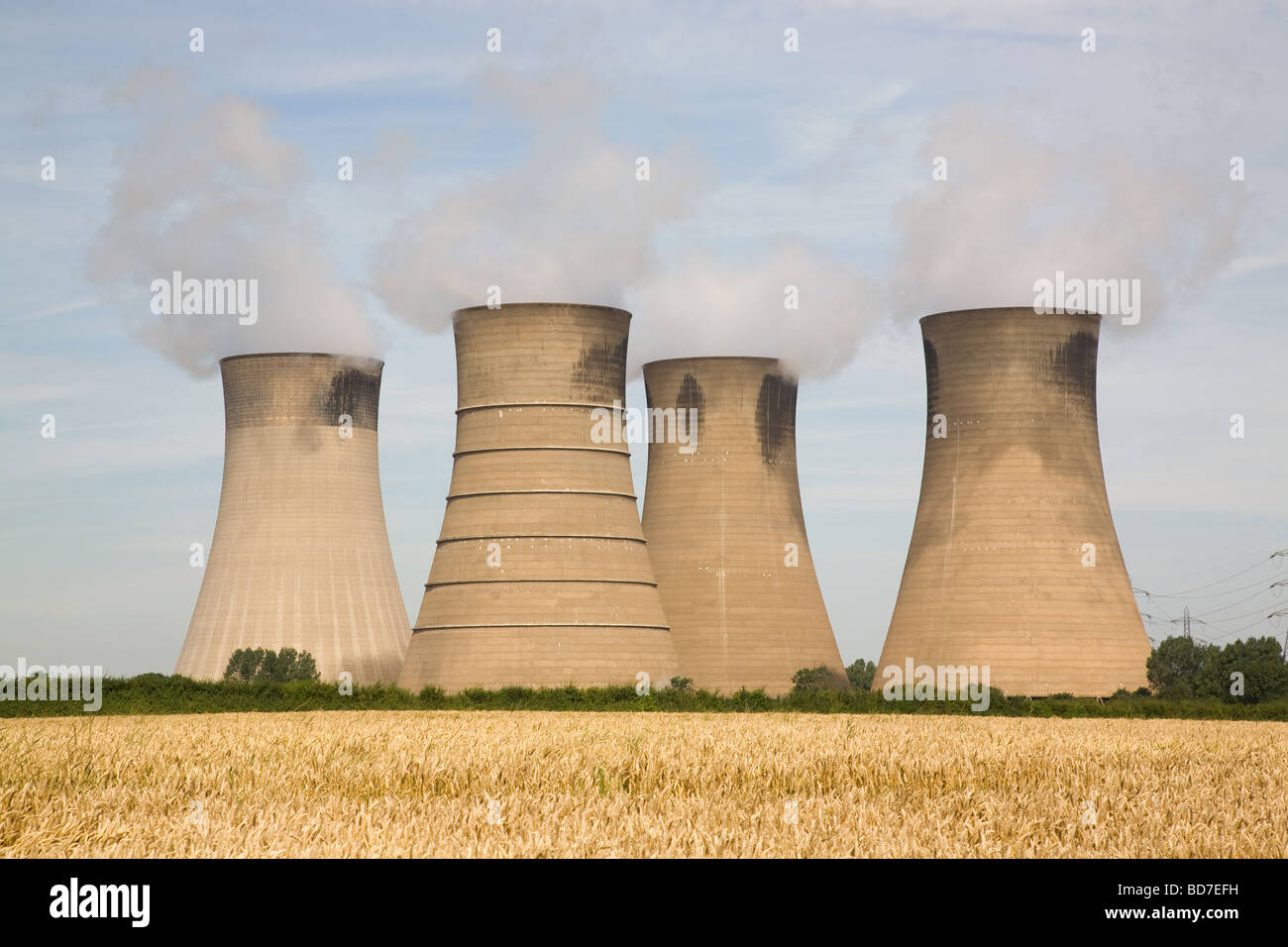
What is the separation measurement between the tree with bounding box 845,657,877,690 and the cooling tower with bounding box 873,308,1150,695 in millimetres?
26024

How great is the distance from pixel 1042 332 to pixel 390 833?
35.2 m

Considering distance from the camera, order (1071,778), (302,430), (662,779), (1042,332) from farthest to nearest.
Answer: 1. (302,430)
2. (1042,332)
3. (1071,778)
4. (662,779)

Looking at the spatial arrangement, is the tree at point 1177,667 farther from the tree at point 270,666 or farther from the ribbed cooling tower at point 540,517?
the tree at point 270,666

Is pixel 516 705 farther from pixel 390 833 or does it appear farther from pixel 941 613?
pixel 390 833

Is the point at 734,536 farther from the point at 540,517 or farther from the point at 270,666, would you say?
the point at 270,666

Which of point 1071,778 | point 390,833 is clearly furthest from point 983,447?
point 390,833

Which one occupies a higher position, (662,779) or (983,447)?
(983,447)

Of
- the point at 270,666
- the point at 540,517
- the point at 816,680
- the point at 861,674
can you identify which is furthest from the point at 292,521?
the point at 861,674

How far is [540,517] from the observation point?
40.3 m

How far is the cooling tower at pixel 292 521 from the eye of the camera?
46219mm

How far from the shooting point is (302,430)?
152 feet

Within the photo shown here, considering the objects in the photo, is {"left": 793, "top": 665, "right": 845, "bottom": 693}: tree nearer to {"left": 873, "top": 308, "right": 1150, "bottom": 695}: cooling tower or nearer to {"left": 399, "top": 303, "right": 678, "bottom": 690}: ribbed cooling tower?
{"left": 873, "top": 308, "right": 1150, "bottom": 695}: cooling tower

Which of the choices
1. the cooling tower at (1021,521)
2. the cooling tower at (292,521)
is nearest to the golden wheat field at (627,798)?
the cooling tower at (1021,521)

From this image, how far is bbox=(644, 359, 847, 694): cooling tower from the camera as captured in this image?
46438 mm
